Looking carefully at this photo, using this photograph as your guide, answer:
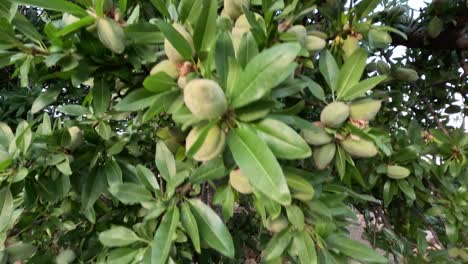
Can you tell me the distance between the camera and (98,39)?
606mm

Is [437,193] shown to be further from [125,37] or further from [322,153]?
[125,37]

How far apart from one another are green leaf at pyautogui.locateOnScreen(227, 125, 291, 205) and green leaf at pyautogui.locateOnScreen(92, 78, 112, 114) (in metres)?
0.33

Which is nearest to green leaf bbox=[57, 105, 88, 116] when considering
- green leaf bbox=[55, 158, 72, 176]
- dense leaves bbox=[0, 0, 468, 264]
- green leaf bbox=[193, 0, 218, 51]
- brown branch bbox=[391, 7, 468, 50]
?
dense leaves bbox=[0, 0, 468, 264]

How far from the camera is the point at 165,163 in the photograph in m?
0.65

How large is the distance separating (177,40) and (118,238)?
38 centimetres

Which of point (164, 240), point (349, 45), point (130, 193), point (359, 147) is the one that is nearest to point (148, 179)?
point (130, 193)

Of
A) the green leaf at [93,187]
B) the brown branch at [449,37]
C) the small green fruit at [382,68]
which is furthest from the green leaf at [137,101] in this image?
the brown branch at [449,37]

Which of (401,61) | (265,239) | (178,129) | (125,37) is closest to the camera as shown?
(125,37)

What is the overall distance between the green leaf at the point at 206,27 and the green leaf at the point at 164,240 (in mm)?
256

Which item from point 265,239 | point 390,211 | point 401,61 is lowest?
point 390,211

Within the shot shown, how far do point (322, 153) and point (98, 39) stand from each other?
386mm

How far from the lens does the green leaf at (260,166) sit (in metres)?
0.40

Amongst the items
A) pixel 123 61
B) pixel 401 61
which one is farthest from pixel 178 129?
pixel 401 61

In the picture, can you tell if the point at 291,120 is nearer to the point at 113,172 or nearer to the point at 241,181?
the point at 241,181
